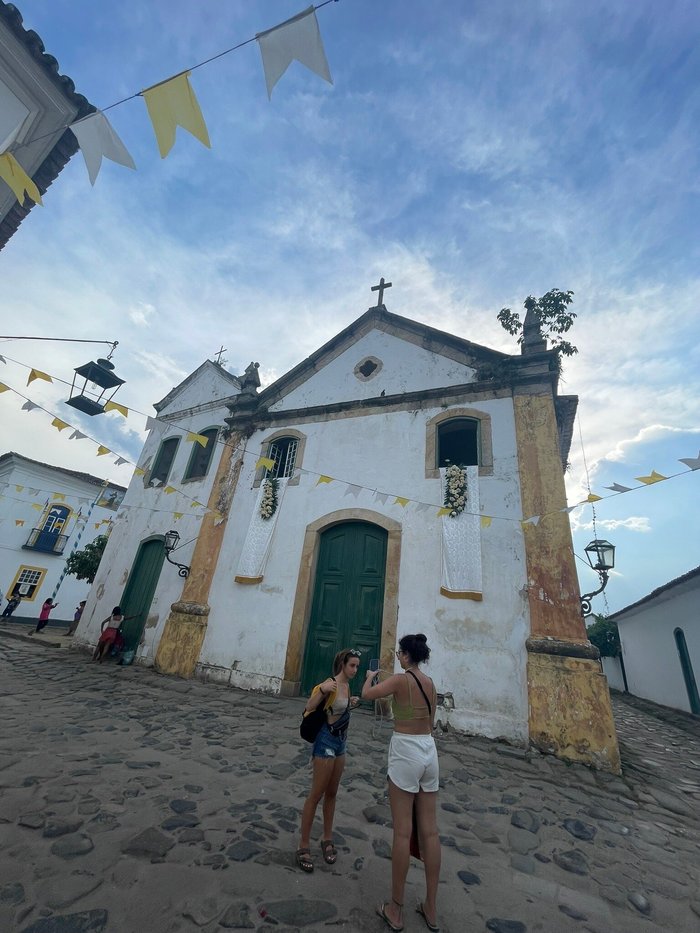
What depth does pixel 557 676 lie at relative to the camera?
18.4ft

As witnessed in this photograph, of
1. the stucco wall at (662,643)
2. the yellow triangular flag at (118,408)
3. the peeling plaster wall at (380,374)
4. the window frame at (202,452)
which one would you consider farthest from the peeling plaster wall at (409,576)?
the stucco wall at (662,643)

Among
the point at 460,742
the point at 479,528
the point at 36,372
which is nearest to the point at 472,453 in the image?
the point at 479,528

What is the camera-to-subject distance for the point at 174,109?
3154mm

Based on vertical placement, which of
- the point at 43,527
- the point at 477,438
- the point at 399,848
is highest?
the point at 43,527

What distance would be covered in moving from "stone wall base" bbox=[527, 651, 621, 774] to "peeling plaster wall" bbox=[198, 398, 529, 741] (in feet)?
0.84

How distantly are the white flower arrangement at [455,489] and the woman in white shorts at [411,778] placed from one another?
4.70m

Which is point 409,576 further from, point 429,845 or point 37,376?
point 37,376

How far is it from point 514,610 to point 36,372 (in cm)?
817

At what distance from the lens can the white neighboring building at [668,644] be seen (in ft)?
36.9

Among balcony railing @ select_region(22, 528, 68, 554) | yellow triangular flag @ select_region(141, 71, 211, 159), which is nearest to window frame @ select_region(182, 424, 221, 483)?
yellow triangular flag @ select_region(141, 71, 211, 159)

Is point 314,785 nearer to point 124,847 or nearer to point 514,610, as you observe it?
point 124,847

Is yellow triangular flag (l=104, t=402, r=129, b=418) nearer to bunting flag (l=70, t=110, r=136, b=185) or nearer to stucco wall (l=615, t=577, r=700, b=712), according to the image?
bunting flag (l=70, t=110, r=136, b=185)

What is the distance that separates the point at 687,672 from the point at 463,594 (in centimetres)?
1021

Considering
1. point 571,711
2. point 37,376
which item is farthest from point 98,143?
point 571,711
